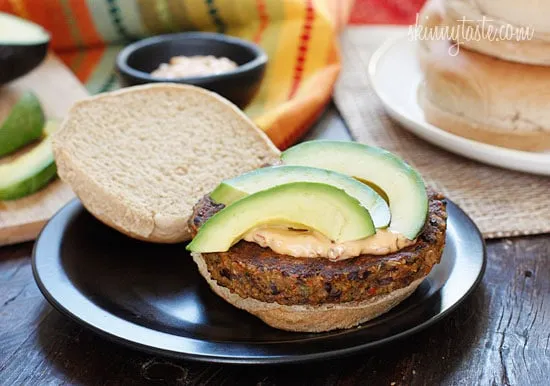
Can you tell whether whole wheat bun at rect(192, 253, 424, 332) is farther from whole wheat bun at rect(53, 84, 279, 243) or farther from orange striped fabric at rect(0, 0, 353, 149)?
orange striped fabric at rect(0, 0, 353, 149)

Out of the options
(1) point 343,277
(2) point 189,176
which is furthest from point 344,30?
(1) point 343,277

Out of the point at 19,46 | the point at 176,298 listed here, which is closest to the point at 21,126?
the point at 19,46

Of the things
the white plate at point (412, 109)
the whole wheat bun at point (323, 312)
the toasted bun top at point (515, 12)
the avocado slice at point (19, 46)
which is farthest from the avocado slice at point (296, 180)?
the avocado slice at point (19, 46)

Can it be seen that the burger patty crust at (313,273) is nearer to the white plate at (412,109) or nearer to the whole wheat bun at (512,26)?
the white plate at (412,109)

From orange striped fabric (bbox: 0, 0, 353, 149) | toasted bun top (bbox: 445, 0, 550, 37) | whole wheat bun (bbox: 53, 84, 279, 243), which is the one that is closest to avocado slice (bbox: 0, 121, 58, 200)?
whole wheat bun (bbox: 53, 84, 279, 243)

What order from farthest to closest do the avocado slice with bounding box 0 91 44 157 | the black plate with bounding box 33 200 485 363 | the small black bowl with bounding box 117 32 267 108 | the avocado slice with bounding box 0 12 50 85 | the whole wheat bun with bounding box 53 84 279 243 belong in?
the avocado slice with bounding box 0 12 50 85 < the small black bowl with bounding box 117 32 267 108 < the avocado slice with bounding box 0 91 44 157 < the whole wheat bun with bounding box 53 84 279 243 < the black plate with bounding box 33 200 485 363

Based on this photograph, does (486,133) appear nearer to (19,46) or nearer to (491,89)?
(491,89)
